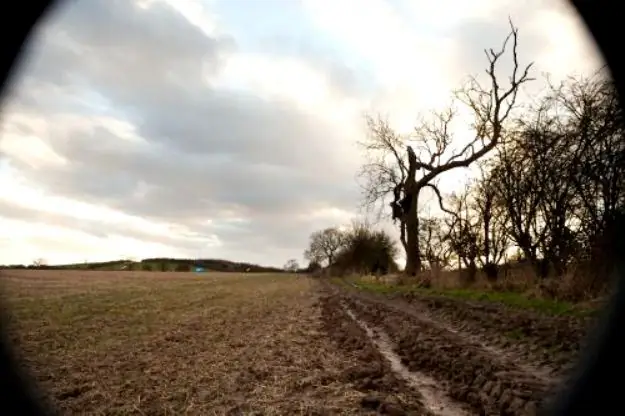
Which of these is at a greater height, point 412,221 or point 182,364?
point 412,221

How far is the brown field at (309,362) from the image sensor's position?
5.84 metres

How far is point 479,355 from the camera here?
777 centimetres

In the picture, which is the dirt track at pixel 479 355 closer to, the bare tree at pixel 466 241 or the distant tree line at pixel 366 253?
the bare tree at pixel 466 241

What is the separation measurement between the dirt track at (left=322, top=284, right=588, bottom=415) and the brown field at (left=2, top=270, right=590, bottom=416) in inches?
1.0

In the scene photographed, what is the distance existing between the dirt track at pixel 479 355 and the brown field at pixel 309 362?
26mm

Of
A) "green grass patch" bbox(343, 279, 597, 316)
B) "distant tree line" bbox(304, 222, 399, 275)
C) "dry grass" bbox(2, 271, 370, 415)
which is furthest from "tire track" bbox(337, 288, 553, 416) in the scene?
"distant tree line" bbox(304, 222, 399, 275)

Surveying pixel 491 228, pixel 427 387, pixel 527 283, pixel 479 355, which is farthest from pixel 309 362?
pixel 491 228

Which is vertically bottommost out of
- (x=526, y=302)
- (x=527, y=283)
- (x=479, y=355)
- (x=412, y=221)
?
(x=479, y=355)

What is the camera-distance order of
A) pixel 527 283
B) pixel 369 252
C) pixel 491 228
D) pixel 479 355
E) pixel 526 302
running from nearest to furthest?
pixel 479 355, pixel 526 302, pixel 527 283, pixel 491 228, pixel 369 252

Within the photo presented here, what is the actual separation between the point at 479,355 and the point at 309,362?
8.88ft

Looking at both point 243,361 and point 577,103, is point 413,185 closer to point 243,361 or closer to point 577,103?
point 577,103

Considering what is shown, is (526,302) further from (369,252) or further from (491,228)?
(369,252)

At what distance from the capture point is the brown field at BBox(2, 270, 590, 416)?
230 inches

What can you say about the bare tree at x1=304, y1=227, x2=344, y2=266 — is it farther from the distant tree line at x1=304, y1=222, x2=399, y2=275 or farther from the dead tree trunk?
the dead tree trunk
